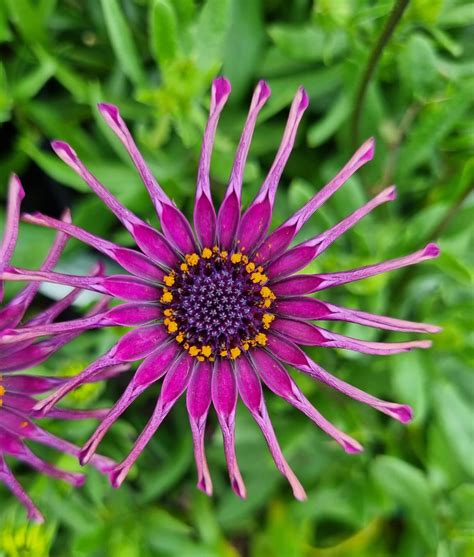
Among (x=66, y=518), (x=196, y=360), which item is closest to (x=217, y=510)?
(x=66, y=518)

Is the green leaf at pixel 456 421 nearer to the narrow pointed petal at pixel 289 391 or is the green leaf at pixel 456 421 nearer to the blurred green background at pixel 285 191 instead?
the blurred green background at pixel 285 191

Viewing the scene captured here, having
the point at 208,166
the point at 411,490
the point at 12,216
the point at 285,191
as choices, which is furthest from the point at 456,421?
the point at 12,216

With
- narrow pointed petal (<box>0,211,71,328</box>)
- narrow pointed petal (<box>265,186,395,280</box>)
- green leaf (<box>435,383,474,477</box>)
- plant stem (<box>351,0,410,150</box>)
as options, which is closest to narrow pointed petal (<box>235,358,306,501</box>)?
narrow pointed petal (<box>265,186,395,280</box>)

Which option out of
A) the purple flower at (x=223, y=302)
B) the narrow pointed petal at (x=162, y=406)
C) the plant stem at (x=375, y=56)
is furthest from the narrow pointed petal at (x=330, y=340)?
the plant stem at (x=375, y=56)

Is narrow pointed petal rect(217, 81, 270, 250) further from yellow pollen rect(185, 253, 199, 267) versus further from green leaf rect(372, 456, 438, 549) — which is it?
green leaf rect(372, 456, 438, 549)

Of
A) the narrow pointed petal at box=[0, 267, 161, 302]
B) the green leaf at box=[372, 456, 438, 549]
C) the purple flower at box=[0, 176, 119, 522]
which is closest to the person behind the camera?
the narrow pointed petal at box=[0, 267, 161, 302]

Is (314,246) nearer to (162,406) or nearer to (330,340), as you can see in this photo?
(330,340)
